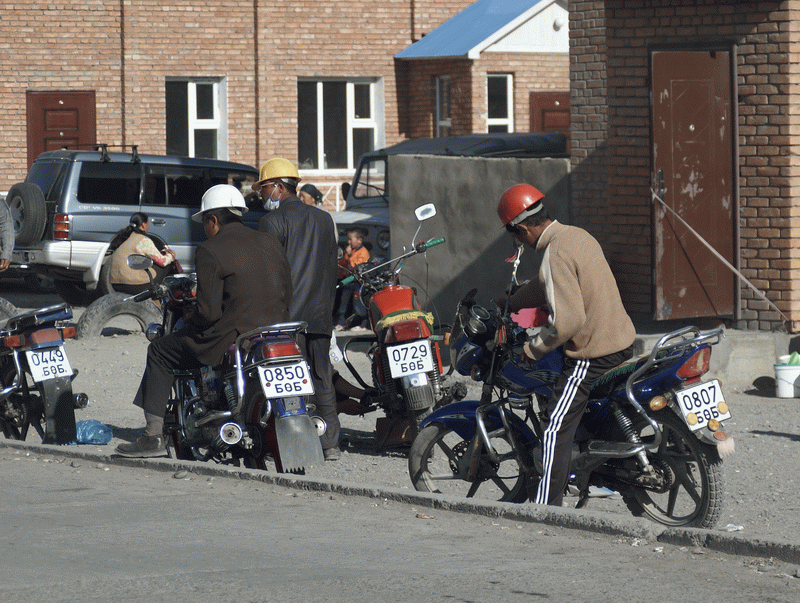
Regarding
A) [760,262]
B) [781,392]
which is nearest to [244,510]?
[781,392]

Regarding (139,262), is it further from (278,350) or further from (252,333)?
(278,350)

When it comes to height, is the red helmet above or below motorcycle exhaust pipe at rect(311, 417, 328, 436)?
above

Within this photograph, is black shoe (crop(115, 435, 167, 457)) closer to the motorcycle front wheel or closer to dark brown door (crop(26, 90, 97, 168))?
the motorcycle front wheel

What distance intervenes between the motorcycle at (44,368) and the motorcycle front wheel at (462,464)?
256 cm

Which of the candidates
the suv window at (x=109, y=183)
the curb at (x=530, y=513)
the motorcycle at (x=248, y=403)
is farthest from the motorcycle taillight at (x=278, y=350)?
the suv window at (x=109, y=183)

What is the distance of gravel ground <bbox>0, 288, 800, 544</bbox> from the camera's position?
22.3 feet

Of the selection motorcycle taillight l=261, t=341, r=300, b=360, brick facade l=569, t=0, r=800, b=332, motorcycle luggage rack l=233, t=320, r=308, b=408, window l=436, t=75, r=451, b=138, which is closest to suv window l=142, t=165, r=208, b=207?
brick facade l=569, t=0, r=800, b=332

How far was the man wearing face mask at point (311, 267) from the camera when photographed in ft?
26.5

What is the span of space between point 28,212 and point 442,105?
12548 millimetres

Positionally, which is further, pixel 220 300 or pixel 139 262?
pixel 139 262

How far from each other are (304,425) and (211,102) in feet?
66.2

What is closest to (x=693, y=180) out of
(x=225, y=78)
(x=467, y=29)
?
(x=467, y=29)

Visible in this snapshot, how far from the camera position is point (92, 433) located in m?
8.69

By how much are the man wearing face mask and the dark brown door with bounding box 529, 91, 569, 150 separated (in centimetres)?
1919
